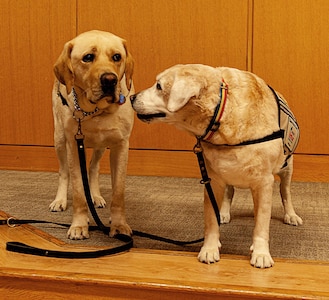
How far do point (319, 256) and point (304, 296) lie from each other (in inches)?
18.8

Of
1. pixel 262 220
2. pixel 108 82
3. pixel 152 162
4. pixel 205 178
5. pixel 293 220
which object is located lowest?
pixel 152 162

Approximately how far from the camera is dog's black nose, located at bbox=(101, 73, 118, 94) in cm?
224

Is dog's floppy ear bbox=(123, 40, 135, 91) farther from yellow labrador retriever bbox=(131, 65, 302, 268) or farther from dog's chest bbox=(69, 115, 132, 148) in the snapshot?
yellow labrador retriever bbox=(131, 65, 302, 268)

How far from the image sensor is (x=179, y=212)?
2910 millimetres

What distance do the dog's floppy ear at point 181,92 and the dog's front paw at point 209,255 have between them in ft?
1.81

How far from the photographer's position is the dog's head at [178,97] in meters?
1.89

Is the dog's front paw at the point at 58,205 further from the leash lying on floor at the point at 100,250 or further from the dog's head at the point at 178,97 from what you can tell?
the dog's head at the point at 178,97

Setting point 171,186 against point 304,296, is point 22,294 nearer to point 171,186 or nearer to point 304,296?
point 304,296

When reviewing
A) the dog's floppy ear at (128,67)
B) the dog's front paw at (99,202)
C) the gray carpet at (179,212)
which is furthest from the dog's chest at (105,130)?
the dog's front paw at (99,202)

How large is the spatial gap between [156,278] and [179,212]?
1026 millimetres

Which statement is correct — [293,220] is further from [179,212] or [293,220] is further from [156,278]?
[156,278]

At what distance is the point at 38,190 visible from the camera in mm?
3469

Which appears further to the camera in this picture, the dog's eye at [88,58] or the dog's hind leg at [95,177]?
the dog's hind leg at [95,177]

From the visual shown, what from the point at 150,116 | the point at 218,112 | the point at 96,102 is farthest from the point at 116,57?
the point at 218,112
